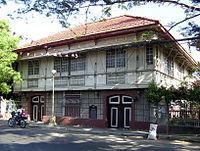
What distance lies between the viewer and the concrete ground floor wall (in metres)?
15.2

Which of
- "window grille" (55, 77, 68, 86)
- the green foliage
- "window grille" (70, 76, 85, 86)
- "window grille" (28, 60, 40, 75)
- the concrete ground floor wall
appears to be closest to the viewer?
the green foliage

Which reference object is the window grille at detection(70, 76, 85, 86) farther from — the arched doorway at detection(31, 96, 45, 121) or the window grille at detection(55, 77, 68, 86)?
the arched doorway at detection(31, 96, 45, 121)

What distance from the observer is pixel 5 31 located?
2184 centimetres

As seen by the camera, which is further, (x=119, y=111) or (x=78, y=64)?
(x=78, y=64)

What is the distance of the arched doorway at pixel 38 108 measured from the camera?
2080 centimetres

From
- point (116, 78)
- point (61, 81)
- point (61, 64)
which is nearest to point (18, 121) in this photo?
point (61, 81)

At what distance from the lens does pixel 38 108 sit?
21.1 meters

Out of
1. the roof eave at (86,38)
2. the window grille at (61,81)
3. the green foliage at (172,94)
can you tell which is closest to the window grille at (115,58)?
the roof eave at (86,38)

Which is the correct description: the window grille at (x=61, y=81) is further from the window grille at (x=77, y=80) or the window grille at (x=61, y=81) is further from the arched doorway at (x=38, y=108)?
the arched doorway at (x=38, y=108)

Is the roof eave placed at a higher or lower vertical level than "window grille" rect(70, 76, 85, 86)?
higher

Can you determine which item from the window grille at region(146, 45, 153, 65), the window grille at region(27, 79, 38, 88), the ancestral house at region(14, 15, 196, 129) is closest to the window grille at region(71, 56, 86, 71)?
the ancestral house at region(14, 15, 196, 129)

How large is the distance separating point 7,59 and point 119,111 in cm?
1077

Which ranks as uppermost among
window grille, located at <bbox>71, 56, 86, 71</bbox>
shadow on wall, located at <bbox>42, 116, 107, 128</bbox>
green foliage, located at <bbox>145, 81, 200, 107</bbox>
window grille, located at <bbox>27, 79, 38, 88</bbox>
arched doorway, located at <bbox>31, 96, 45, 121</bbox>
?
window grille, located at <bbox>71, 56, 86, 71</bbox>

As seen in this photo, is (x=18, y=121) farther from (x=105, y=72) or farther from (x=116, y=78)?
(x=116, y=78)
